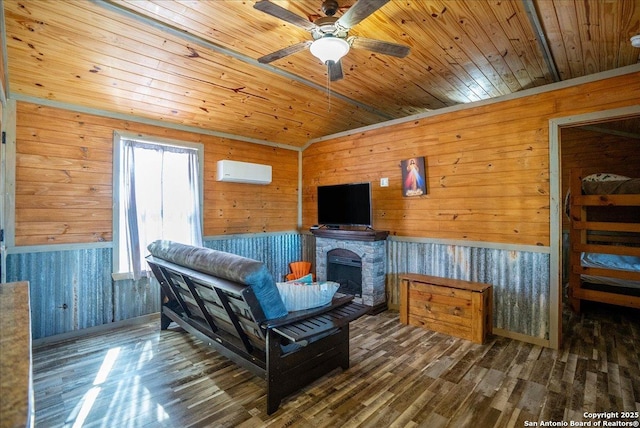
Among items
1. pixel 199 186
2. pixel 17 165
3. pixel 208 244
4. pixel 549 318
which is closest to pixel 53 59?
pixel 17 165

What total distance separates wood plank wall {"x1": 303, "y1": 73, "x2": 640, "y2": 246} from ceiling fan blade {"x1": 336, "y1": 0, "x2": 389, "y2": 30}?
7.17 feet

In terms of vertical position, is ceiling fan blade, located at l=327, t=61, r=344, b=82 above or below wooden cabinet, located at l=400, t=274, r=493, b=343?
above

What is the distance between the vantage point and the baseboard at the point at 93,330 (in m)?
3.10

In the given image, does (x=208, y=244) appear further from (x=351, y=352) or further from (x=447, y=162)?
(x=447, y=162)

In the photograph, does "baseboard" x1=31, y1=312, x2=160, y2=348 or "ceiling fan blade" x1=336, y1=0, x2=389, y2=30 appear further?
"baseboard" x1=31, y1=312, x2=160, y2=348

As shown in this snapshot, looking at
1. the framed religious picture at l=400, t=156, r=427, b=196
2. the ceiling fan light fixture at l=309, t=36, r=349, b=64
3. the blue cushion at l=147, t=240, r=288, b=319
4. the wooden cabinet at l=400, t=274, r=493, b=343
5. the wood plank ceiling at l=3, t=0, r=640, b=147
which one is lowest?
the wooden cabinet at l=400, t=274, r=493, b=343

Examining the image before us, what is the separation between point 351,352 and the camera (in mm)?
2945

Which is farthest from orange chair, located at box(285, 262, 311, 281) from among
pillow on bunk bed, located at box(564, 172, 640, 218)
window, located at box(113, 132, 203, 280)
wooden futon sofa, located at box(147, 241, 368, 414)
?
pillow on bunk bed, located at box(564, 172, 640, 218)

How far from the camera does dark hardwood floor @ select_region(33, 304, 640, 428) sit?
6.63 feet

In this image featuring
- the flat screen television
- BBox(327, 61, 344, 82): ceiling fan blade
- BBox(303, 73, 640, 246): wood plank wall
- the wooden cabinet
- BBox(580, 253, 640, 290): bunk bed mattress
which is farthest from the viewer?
the flat screen television

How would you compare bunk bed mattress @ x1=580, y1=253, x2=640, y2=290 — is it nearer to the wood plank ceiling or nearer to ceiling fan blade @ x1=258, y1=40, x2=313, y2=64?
the wood plank ceiling

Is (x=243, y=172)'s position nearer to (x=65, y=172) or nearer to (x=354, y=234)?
(x=354, y=234)

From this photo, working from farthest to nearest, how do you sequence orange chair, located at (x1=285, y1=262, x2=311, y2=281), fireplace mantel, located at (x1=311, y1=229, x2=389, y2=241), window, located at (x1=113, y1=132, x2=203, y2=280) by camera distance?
orange chair, located at (x1=285, y1=262, x2=311, y2=281) < fireplace mantel, located at (x1=311, y1=229, x2=389, y2=241) < window, located at (x1=113, y1=132, x2=203, y2=280)

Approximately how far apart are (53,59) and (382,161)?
369 centimetres
